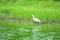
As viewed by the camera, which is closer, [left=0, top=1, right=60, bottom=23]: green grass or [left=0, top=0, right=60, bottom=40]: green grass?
[left=0, top=0, right=60, bottom=40]: green grass

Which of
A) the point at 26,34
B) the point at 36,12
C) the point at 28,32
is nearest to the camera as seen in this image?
the point at 26,34

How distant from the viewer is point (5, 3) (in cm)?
3753

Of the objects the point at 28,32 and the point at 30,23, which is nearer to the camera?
Answer: the point at 28,32

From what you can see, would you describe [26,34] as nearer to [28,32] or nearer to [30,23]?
[28,32]

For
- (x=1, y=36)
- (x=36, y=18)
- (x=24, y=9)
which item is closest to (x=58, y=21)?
(x=36, y=18)

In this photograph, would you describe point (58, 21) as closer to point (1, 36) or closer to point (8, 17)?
point (8, 17)

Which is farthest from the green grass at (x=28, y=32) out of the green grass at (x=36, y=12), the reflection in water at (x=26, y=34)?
the green grass at (x=36, y=12)

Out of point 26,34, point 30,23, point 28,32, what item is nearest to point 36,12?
point 30,23

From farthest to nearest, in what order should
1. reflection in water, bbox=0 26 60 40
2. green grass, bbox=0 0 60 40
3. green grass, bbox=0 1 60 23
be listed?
green grass, bbox=0 1 60 23
green grass, bbox=0 0 60 40
reflection in water, bbox=0 26 60 40

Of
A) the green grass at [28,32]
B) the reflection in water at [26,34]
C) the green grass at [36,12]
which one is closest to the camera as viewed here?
the reflection in water at [26,34]

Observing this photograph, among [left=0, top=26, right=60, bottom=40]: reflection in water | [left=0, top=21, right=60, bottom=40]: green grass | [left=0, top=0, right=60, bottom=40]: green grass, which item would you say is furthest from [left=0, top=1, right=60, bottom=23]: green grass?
A: [left=0, top=26, right=60, bottom=40]: reflection in water

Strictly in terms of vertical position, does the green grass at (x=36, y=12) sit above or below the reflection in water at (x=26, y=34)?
above

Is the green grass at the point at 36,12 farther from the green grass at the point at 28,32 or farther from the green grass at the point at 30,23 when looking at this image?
the green grass at the point at 28,32

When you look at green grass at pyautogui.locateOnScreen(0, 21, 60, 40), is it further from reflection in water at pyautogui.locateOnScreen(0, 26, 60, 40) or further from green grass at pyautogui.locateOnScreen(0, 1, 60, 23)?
green grass at pyautogui.locateOnScreen(0, 1, 60, 23)
